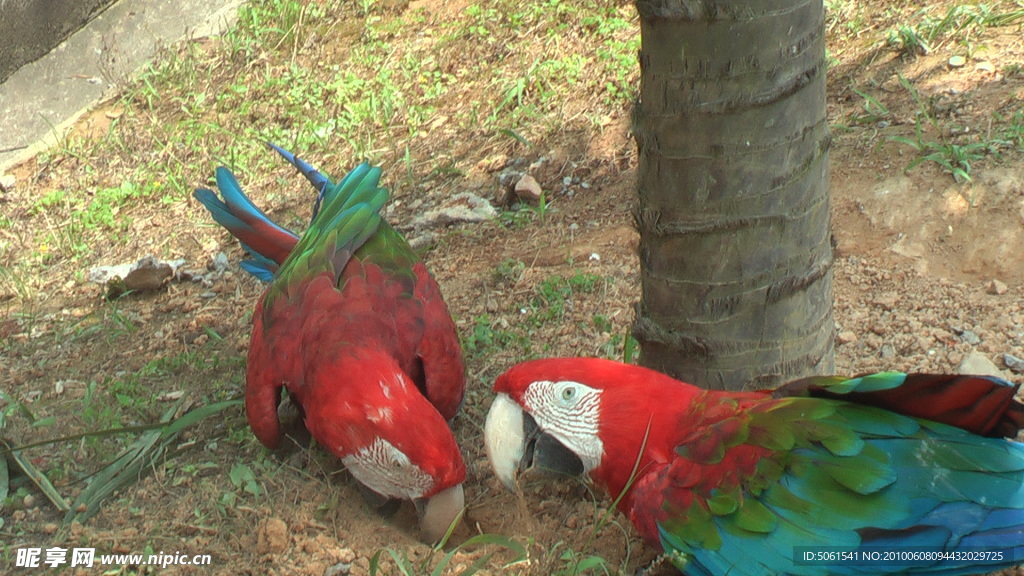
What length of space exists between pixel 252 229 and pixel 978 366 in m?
2.27

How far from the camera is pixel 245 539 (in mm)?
2188

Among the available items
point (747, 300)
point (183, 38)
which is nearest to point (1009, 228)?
A: point (747, 300)

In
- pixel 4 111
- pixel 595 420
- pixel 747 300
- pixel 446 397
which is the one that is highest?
pixel 4 111

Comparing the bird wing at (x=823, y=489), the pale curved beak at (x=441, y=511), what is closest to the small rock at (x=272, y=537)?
the pale curved beak at (x=441, y=511)

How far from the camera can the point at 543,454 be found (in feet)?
6.18

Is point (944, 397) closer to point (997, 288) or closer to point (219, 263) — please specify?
point (997, 288)

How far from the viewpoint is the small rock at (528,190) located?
11.1ft

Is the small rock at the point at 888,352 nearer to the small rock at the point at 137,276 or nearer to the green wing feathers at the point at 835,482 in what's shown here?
the green wing feathers at the point at 835,482

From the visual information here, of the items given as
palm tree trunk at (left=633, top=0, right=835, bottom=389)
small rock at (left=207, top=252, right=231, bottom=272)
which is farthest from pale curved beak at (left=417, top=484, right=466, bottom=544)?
small rock at (left=207, top=252, right=231, bottom=272)

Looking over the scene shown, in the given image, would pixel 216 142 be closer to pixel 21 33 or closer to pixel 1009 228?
pixel 21 33

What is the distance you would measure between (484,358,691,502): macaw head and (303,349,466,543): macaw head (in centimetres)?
18

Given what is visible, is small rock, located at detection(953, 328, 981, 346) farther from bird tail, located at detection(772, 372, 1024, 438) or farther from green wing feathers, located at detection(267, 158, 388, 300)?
green wing feathers, located at detection(267, 158, 388, 300)

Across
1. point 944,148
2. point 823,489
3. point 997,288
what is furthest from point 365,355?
point 944,148

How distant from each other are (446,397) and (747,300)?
0.88 m
